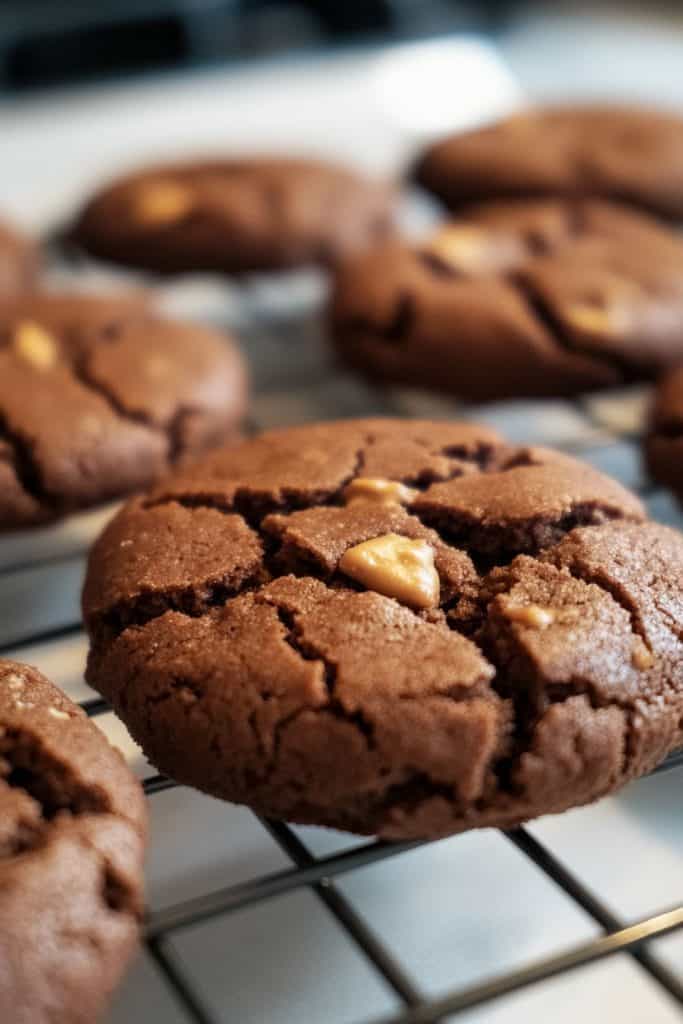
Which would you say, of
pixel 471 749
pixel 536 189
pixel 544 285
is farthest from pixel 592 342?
pixel 471 749

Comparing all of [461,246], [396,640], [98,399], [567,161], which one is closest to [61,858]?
[396,640]

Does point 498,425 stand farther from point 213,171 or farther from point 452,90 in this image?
point 452,90

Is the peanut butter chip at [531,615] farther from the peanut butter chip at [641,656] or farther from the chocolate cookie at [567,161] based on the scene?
the chocolate cookie at [567,161]

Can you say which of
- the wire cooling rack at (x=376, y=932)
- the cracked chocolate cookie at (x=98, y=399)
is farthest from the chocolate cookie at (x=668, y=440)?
the cracked chocolate cookie at (x=98, y=399)

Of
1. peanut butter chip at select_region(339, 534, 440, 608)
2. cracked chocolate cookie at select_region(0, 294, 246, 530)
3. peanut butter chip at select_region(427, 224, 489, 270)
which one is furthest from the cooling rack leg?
peanut butter chip at select_region(427, 224, 489, 270)

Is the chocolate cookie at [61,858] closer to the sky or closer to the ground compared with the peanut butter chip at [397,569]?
closer to the ground

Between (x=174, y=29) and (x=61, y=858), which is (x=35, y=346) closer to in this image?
(x=61, y=858)
